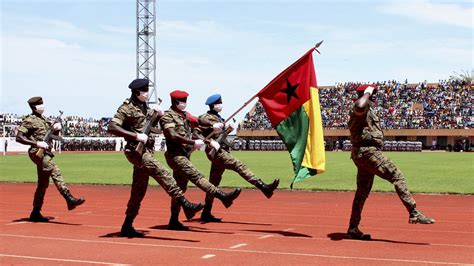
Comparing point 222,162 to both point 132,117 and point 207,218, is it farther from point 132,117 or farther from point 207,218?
point 132,117

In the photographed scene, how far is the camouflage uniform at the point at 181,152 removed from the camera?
9.95 metres

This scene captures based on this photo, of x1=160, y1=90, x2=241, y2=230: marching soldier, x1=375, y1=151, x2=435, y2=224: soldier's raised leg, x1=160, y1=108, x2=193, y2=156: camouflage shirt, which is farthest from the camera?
x1=160, y1=108, x2=193, y2=156: camouflage shirt

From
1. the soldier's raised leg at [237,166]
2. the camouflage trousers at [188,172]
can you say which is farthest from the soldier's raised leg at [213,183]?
the camouflage trousers at [188,172]

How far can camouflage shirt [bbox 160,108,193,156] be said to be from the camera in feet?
32.7

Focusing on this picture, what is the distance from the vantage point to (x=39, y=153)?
11461 millimetres

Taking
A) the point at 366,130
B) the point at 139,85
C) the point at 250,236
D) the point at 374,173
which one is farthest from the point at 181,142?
the point at 374,173

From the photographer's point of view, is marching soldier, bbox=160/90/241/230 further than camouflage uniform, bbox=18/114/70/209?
No

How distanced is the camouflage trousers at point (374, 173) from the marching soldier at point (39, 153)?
14.5 feet

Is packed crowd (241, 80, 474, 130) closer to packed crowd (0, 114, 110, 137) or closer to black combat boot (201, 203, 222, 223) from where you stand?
packed crowd (0, 114, 110, 137)

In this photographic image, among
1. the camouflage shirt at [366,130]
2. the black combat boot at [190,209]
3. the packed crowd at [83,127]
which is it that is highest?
the camouflage shirt at [366,130]

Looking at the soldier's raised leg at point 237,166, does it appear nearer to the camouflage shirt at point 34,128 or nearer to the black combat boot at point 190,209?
the black combat boot at point 190,209

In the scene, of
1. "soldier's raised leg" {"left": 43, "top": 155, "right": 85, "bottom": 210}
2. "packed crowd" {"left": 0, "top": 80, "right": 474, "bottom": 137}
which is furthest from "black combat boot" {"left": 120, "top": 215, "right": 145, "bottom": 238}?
"packed crowd" {"left": 0, "top": 80, "right": 474, "bottom": 137}

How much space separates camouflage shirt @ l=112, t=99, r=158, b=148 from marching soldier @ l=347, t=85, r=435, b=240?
2.70 metres

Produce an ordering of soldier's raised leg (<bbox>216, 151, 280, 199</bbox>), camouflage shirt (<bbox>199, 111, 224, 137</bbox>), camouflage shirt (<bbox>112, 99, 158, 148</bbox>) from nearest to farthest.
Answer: camouflage shirt (<bbox>112, 99, 158, 148</bbox>) → soldier's raised leg (<bbox>216, 151, 280, 199</bbox>) → camouflage shirt (<bbox>199, 111, 224, 137</bbox>)
